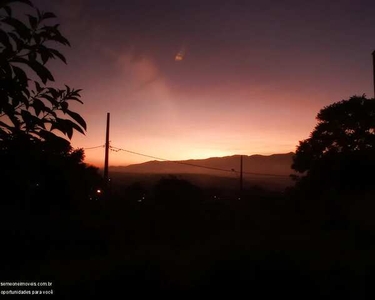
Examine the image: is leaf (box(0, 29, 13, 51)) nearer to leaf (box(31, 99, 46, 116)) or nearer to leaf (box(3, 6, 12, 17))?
leaf (box(3, 6, 12, 17))

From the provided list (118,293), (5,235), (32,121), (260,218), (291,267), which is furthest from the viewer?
(260,218)

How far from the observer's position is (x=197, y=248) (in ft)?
30.1

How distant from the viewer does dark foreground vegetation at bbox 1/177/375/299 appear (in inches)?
182

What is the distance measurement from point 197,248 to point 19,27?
8.31 meters

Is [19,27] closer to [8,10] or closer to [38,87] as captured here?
[8,10]

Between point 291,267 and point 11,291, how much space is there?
4220 mm

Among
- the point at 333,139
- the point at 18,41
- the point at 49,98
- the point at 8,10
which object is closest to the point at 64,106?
the point at 49,98

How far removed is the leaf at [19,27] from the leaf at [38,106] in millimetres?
372

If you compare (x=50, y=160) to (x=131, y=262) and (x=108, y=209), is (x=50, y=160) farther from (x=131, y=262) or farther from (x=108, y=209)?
(x=108, y=209)

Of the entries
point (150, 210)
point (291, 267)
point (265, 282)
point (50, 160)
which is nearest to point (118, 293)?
point (265, 282)

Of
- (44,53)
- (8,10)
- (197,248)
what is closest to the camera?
(8,10)

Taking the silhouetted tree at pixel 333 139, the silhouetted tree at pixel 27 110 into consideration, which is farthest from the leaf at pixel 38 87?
the silhouetted tree at pixel 333 139

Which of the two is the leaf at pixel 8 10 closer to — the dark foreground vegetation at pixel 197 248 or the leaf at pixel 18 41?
the leaf at pixel 18 41

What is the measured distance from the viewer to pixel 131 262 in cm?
523
